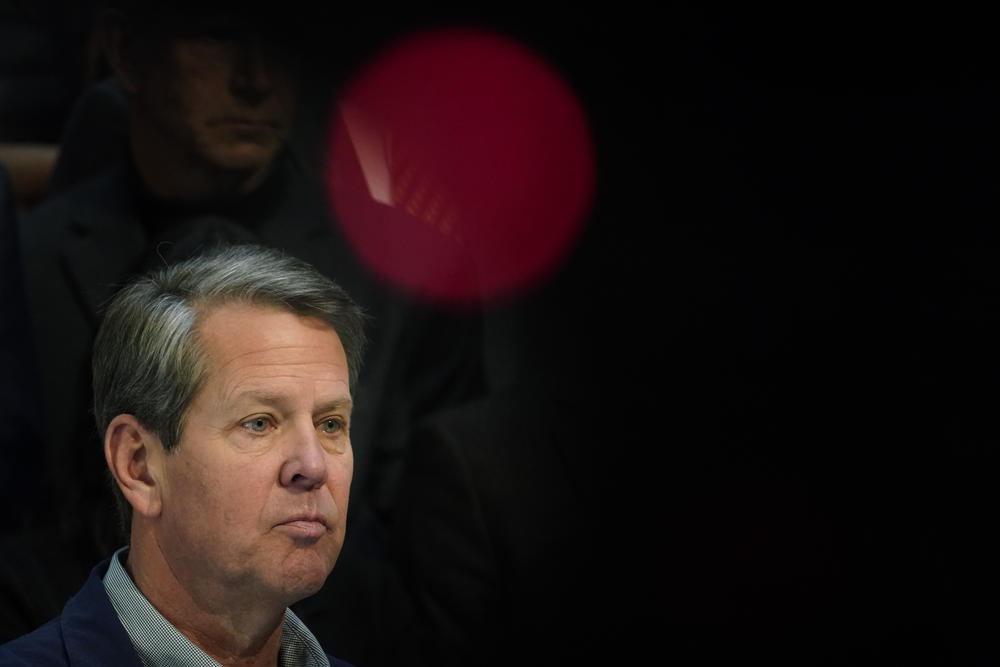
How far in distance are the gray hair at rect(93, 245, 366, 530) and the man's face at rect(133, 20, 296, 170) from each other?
0.86 metres

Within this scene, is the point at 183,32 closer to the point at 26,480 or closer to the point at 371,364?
the point at 371,364

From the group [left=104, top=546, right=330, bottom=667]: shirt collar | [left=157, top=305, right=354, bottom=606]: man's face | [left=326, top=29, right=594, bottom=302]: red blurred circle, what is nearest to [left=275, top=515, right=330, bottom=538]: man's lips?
[left=157, top=305, right=354, bottom=606]: man's face

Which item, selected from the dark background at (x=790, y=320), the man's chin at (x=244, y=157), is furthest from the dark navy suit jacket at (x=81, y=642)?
the dark background at (x=790, y=320)

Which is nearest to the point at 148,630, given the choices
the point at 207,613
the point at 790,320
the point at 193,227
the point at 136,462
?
the point at 207,613

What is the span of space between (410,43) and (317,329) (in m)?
1.39

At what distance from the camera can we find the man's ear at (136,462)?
225cm

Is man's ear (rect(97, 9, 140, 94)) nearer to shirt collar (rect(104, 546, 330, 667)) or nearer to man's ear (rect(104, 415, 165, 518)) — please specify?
man's ear (rect(104, 415, 165, 518))

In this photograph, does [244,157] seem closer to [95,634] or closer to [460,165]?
[460,165]

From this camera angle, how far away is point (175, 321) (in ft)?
7.39

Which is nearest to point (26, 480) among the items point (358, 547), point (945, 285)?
point (358, 547)

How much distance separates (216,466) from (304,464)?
0.49 ft

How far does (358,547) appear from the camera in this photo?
10.6 feet

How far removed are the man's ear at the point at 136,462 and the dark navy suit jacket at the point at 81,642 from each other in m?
0.17

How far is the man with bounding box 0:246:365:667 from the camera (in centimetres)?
220
